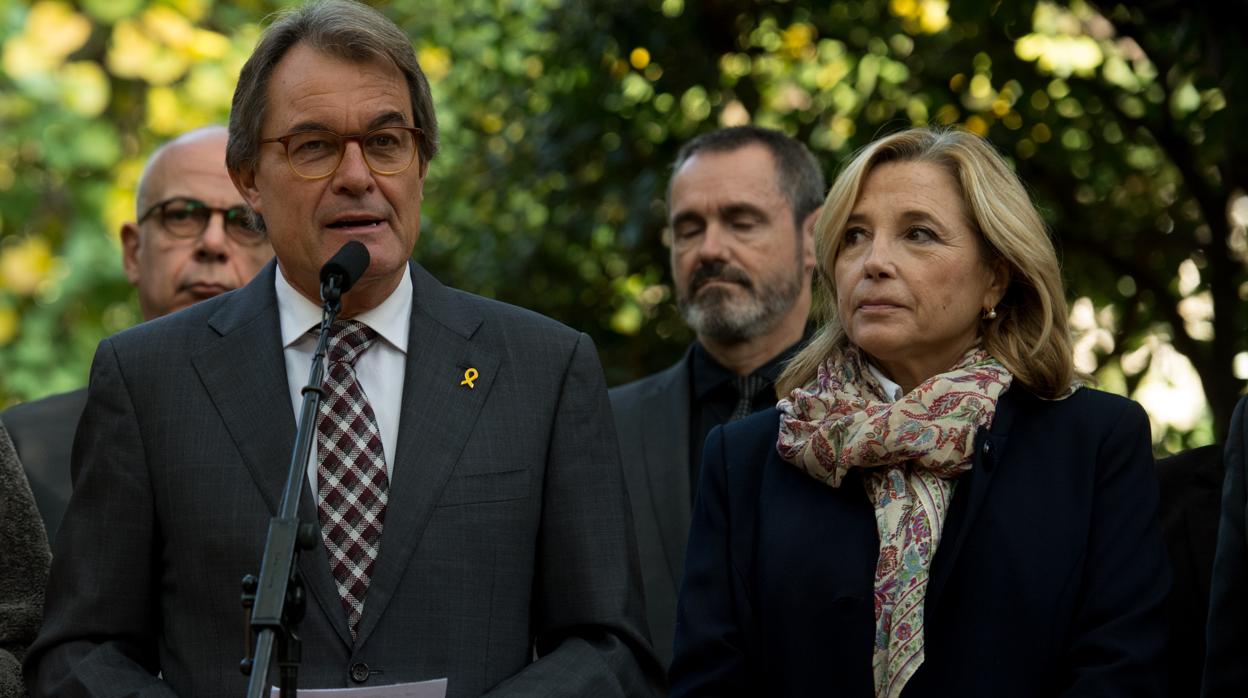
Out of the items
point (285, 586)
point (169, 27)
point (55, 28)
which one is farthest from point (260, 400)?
point (55, 28)

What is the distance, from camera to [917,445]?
3.39m

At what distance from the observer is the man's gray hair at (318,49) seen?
11.3ft

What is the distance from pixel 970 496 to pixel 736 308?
1.91 metres

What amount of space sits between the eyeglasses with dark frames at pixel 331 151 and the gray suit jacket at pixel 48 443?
1724mm

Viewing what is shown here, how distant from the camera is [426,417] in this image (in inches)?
131

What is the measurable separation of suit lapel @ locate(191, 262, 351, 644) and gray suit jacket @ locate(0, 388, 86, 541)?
155 cm

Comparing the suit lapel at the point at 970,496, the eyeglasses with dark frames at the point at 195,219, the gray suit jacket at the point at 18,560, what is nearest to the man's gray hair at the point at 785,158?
the eyeglasses with dark frames at the point at 195,219

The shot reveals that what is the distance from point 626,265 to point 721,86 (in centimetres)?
86

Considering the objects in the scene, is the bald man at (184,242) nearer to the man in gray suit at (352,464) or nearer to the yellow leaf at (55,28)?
the man in gray suit at (352,464)

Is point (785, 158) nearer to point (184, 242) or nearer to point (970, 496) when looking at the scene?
point (184, 242)

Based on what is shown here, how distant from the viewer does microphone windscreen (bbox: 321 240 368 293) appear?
2955 millimetres

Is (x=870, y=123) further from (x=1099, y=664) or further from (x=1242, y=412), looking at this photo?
(x=1099, y=664)

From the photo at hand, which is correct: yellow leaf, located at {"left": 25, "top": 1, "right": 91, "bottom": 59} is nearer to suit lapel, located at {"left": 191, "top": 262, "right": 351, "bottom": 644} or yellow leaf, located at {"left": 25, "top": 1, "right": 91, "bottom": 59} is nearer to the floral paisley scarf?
suit lapel, located at {"left": 191, "top": 262, "right": 351, "bottom": 644}

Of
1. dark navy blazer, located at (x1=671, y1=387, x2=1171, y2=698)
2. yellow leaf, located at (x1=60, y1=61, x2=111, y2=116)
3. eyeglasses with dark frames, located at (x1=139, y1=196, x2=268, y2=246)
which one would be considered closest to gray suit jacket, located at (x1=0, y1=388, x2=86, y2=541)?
eyeglasses with dark frames, located at (x1=139, y1=196, x2=268, y2=246)
